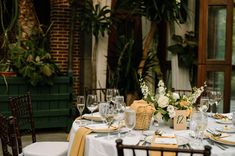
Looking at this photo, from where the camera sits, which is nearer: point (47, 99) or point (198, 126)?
point (198, 126)

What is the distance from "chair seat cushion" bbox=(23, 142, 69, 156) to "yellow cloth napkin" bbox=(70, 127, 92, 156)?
1.80ft

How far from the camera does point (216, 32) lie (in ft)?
16.5

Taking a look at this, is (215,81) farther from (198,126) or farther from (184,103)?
(198,126)

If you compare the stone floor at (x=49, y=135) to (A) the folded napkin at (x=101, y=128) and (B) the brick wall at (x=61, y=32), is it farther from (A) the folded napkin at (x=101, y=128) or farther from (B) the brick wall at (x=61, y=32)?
(A) the folded napkin at (x=101, y=128)

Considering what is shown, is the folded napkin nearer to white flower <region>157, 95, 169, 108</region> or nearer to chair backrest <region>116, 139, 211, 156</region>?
white flower <region>157, 95, 169, 108</region>

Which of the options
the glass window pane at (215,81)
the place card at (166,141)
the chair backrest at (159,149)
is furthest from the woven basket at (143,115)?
the glass window pane at (215,81)

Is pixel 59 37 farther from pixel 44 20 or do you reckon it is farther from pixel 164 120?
pixel 164 120

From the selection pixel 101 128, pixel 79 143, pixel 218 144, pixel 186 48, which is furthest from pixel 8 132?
pixel 186 48

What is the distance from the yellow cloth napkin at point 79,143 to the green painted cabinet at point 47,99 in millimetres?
2890

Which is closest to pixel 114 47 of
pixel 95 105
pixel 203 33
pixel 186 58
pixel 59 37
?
pixel 59 37

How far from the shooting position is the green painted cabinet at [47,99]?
5000mm

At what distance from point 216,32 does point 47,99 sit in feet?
8.70

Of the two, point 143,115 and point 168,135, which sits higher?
point 143,115

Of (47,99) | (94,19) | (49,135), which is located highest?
(94,19)
